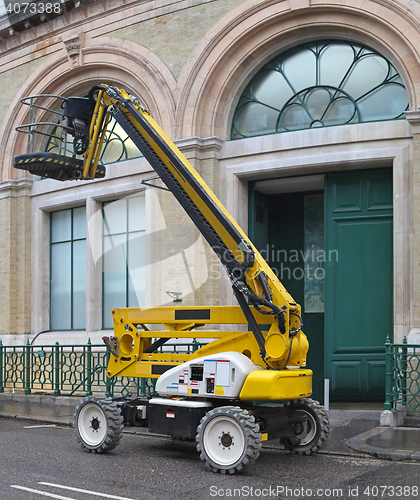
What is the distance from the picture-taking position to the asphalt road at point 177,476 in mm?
6469


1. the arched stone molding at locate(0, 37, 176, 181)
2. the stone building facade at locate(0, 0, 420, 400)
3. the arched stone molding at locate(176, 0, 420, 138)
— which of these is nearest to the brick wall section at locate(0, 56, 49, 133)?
the stone building facade at locate(0, 0, 420, 400)

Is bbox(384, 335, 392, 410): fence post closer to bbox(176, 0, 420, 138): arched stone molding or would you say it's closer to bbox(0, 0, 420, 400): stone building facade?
bbox(0, 0, 420, 400): stone building facade

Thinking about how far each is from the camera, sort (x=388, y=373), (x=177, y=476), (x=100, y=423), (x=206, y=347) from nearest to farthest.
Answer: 1. (x=177, y=476)
2. (x=206, y=347)
3. (x=100, y=423)
4. (x=388, y=373)

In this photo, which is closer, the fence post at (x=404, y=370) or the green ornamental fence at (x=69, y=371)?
the fence post at (x=404, y=370)

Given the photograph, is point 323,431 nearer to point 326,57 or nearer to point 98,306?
point 326,57

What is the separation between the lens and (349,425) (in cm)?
1062

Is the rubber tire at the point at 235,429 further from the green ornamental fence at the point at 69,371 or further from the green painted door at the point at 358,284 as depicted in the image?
the green painted door at the point at 358,284

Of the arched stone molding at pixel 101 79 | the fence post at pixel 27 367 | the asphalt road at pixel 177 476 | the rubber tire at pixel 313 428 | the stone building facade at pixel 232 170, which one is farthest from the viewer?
the arched stone molding at pixel 101 79

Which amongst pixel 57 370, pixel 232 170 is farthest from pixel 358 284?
pixel 57 370

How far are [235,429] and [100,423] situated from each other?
2.26 m

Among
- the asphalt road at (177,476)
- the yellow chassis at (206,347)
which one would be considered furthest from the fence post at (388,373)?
the yellow chassis at (206,347)

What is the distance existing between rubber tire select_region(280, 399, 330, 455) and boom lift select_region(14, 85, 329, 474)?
14mm

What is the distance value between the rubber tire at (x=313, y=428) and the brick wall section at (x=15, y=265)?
1282 cm

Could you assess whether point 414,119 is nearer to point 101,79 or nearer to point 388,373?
point 388,373
